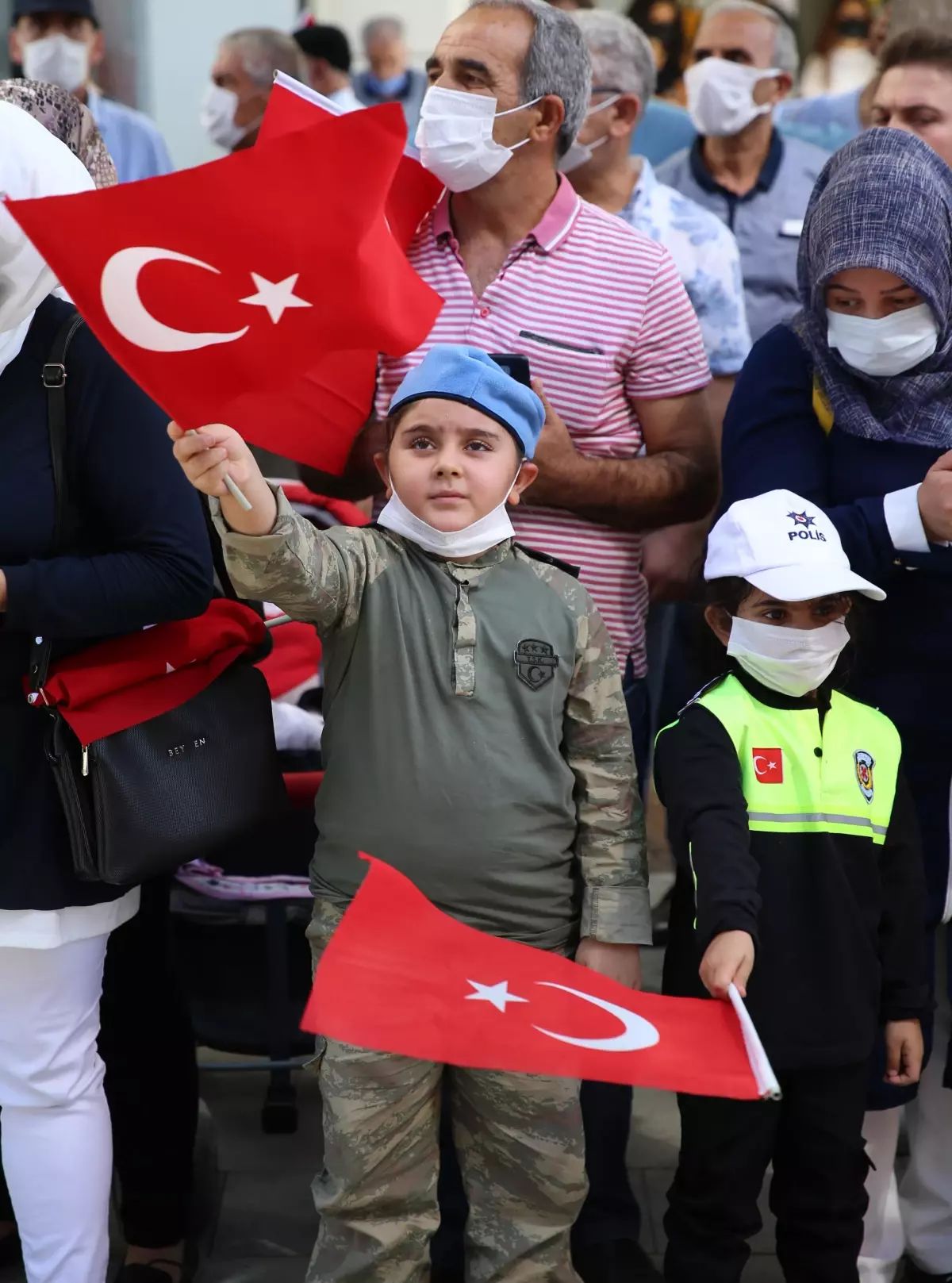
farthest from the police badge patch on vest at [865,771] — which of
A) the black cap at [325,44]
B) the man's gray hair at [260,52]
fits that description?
the black cap at [325,44]

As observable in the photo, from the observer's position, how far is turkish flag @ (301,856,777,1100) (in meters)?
2.08

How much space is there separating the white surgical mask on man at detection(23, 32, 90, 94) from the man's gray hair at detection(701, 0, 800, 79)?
223cm

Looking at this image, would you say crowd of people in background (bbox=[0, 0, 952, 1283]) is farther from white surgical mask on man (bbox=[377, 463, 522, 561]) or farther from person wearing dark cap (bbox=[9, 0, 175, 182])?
person wearing dark cap (bbox=[9, 0, 175, 182])

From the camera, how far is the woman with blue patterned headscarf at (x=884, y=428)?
2711mm

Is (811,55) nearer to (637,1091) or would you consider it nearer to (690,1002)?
(637,1091)

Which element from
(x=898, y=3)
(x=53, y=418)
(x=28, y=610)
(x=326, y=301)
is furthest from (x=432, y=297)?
(x=898, y=3)

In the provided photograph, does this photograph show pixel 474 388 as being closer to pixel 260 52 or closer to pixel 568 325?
pixel 568 325

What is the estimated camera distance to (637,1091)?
12.6 feet

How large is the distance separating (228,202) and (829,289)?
3.95 ft

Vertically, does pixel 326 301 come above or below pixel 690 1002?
above

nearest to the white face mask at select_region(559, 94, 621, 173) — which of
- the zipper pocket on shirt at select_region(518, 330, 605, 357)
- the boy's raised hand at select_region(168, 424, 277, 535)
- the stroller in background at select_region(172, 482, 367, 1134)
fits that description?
the zipper pocket on shirt at select_region(518, 330, 605, 357)

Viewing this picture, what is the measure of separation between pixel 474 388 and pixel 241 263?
58 cm

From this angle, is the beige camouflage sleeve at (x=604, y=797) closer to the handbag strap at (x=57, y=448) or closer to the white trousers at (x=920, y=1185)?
the white trousers at (x=920, y=1185)

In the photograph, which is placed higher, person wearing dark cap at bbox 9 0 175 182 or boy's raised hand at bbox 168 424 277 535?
person wearing dark cap at bbox 9 0 175 182
